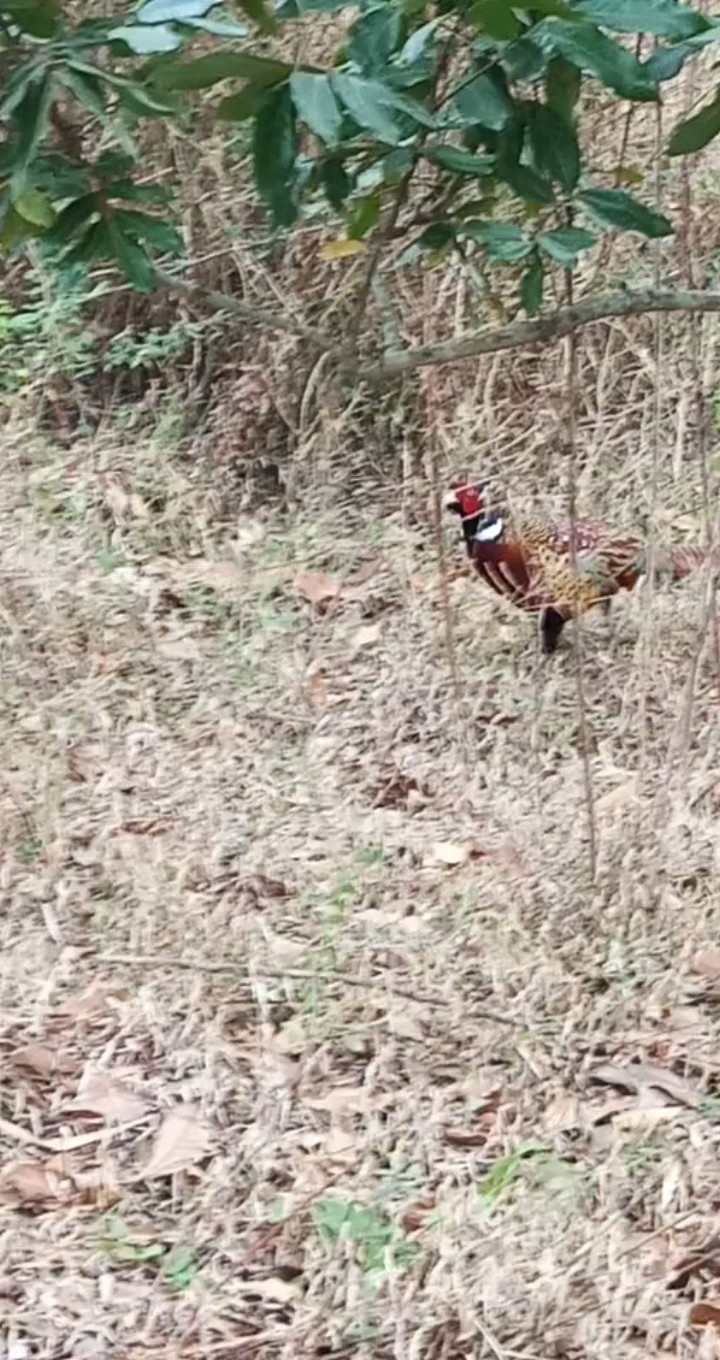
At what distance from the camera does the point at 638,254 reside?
3.21 metres

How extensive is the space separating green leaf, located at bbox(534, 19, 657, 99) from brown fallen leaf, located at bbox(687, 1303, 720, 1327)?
1.02 metres

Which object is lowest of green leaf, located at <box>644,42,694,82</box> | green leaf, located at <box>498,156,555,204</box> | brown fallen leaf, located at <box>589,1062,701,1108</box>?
brown fallen leaf, located at <box>589,1062,701,1108</box>

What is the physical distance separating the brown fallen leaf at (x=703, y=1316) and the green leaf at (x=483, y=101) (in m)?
1.01

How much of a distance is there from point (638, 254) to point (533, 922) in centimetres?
171

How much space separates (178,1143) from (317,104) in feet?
3.65

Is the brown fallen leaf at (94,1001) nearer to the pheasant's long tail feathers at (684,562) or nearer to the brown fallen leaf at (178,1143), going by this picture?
the brown fallen leaf at (178,1143)

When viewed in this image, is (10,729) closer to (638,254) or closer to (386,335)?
(386,335)

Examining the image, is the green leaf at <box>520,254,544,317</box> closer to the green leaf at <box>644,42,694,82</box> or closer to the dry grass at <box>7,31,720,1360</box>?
the green leaf at <box>644,42,694,82</box>

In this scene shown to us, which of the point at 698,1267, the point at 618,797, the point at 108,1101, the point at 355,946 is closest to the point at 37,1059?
the point at 108,1101

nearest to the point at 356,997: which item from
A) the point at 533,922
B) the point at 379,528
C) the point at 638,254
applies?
the point at 533,922

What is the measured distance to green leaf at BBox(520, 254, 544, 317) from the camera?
4.30 ft

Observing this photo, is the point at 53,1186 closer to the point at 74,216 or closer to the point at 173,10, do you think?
the point at 74,216

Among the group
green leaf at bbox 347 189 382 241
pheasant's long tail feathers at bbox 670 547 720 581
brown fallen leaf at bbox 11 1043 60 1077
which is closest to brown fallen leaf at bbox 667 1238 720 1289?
brown fallen leaf at bbox 11 1043 60 1077

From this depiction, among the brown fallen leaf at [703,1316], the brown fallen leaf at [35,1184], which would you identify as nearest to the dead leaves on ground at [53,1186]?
the brown fallen leaf at [35,1184]
